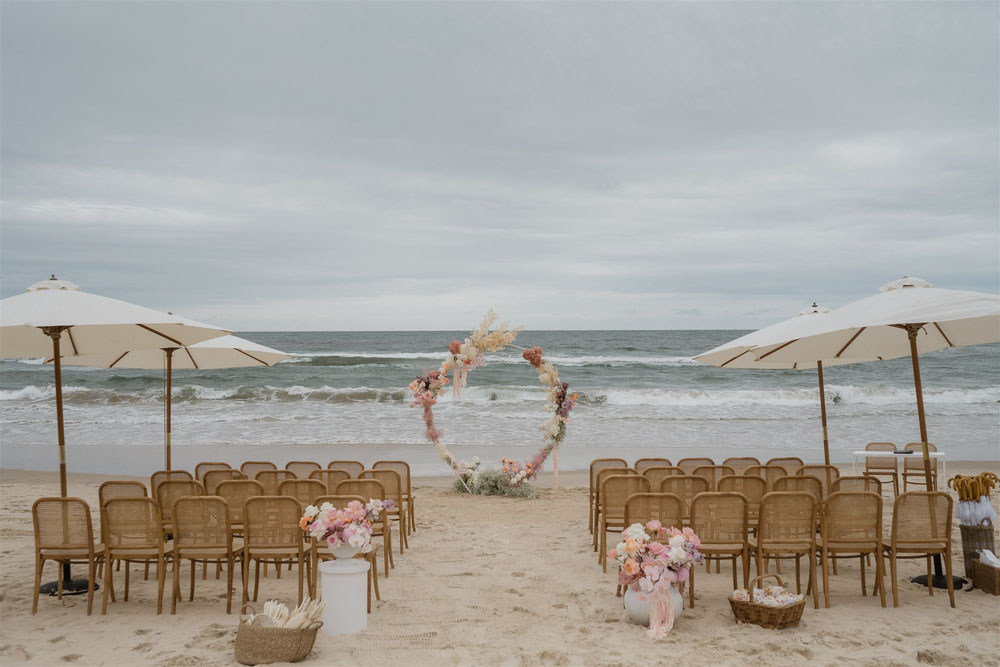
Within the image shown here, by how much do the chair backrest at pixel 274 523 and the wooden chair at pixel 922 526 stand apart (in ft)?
14.3

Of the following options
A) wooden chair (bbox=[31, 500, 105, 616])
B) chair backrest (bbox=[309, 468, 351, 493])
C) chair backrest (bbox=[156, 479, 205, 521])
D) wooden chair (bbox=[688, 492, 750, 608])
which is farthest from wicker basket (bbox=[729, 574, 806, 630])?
wooden chair (bbox=[31, 500, 105, 616])

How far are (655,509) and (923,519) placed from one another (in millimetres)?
1943

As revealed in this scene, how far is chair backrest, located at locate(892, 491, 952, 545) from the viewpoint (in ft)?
16.9

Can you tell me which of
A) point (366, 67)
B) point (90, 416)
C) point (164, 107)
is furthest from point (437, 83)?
point (90, 416)

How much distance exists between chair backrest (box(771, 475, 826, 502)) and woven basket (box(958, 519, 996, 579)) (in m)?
1.14

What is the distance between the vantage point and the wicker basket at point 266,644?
4.02 meters

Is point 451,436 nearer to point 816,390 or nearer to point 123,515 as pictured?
point 123,515

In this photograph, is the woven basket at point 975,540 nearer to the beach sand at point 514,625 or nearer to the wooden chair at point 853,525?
the beach sand at point 514,625

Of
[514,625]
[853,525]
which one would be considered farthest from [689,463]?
[514,625]

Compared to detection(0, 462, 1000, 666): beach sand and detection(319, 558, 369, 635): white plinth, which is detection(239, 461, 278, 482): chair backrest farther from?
detection(319, 558, 369, 635): white plinth

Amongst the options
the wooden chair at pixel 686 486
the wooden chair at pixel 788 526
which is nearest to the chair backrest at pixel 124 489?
the wooden chair at pixel 686 486

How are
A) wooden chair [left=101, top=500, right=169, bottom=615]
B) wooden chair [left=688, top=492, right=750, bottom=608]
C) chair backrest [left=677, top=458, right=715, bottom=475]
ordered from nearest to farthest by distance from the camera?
wooden chair [left=101, top=500, right=169, bottom=615] < wooden chair [left=688, top=492, right=750, bottom=608] < chair backrest [left=677, top=458, right=715, bottom=475]

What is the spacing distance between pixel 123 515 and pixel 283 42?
28.6ft

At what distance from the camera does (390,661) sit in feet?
13.7
